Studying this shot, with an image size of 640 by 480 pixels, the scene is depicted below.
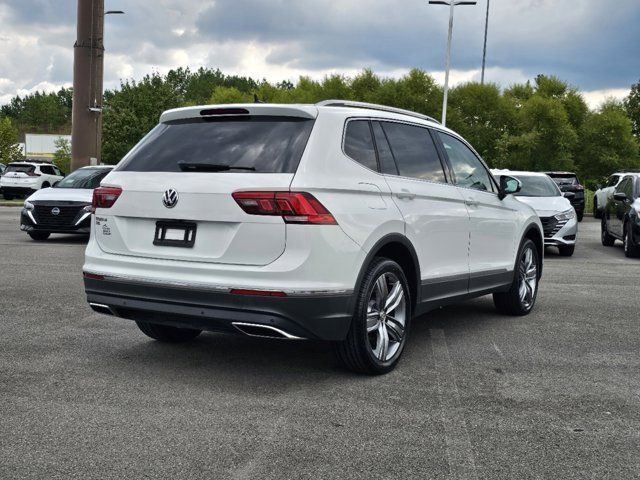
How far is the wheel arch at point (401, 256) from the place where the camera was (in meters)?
4.98

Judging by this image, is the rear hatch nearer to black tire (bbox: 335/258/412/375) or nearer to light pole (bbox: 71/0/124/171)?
black tire (bbox: 335/258/412/375)

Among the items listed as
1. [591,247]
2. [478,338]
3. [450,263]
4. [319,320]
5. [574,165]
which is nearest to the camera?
[319,320]

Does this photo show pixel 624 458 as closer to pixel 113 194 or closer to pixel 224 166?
pixel 224 166

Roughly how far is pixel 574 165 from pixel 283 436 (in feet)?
A: 149

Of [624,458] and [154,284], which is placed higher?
[154,284]

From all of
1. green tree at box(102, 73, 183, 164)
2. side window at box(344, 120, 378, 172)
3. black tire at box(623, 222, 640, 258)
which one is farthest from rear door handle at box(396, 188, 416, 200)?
green tree at box(102, 73, 183, 164)

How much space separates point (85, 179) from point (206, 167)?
11.7m

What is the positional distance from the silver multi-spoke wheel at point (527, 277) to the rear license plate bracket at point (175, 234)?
406 centimetres

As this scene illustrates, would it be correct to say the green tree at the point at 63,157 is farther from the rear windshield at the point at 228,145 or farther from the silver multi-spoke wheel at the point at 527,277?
the rear windshield at the point at 228,145

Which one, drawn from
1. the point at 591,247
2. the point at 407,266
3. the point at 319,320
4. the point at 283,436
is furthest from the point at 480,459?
the point at 591,247

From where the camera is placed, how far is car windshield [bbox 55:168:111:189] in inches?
613

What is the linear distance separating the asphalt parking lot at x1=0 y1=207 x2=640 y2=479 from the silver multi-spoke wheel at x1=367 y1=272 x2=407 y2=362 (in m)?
0.21

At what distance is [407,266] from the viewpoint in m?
5.64

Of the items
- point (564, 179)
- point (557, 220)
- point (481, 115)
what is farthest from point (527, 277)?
point (481, 115)
